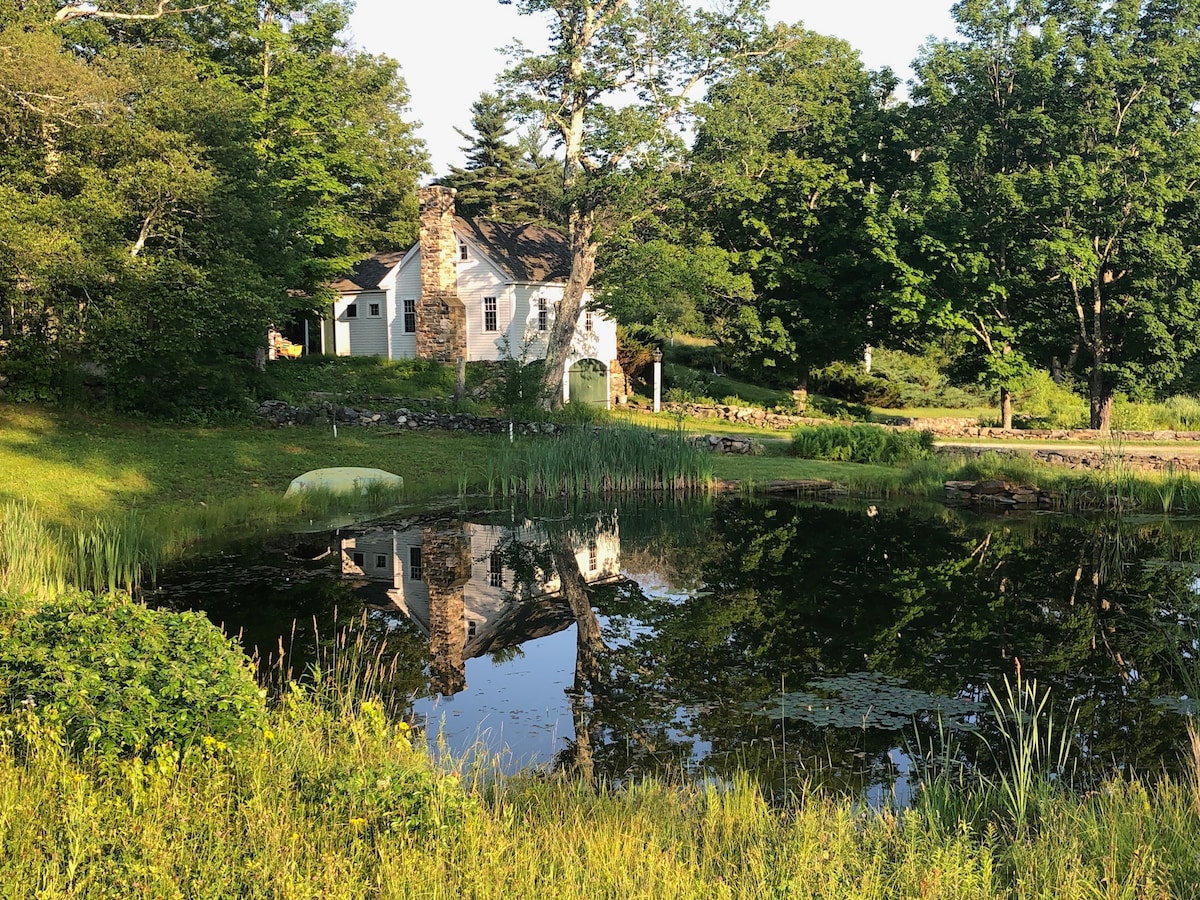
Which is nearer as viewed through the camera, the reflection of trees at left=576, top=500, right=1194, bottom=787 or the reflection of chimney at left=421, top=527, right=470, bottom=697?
the reflection of trees at left=576, top=500, right=1194, bottom=787

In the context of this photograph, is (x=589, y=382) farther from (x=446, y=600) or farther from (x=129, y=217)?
(x=446, y=600)

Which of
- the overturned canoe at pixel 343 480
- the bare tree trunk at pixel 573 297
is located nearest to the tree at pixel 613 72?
the bare tree trunk at pixel 573 297

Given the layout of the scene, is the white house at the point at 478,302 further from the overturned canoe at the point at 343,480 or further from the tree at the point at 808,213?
the overturned canoe at the point at 343,480

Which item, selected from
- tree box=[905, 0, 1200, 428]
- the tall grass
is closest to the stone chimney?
tree box=[905, 0, 1200, 428]

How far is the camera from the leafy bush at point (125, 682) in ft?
17.7

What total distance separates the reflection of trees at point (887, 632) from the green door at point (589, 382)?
82.3ft

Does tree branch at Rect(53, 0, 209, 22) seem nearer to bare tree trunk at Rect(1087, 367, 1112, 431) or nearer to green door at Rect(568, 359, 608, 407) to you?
green door at Rect(568, 359, 608, 407)

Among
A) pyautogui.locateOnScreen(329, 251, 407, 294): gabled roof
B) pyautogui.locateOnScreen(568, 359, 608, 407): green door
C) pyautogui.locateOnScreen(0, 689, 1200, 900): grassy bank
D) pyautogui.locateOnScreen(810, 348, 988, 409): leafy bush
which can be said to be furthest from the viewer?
pyautogui.locateOnScreen(329, 251, 407, 294): gabled roof

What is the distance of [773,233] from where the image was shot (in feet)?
129

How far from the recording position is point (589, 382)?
4153 centimetres

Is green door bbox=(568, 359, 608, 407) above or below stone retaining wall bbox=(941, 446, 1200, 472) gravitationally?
above

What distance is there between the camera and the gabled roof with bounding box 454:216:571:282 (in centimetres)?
4053

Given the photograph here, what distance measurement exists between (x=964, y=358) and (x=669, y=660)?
29.9 meters

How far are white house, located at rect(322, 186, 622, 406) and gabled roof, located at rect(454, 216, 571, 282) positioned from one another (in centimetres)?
5
